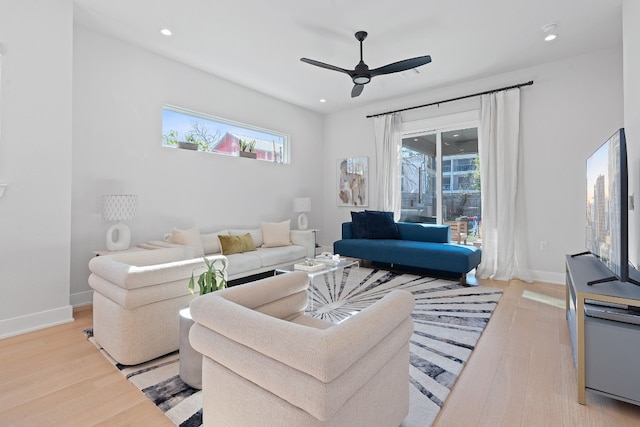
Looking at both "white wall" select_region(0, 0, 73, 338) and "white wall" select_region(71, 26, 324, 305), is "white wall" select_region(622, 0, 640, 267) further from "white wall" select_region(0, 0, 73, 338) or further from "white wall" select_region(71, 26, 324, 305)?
"white wall" select_region(0, 0, 73, 338)

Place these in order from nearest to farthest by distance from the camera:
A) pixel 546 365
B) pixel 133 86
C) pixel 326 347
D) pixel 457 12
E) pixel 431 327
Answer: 1. pixel 326 347
2. pixel 546 365
3. pixel 431 327
4. pixel 457 12
5. pixel 133 86

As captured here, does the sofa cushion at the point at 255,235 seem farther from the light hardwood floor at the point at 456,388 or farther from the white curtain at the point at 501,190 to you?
the white curtain at the point at 501,190

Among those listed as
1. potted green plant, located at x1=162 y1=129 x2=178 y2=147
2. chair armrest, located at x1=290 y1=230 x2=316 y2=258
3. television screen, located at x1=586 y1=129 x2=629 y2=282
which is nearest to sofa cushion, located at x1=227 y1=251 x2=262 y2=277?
chair armrest, located at x1=290 y1=230 x2=316 y2=258

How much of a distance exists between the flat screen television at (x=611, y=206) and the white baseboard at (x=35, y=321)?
4.11 meters

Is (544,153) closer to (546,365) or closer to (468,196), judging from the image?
(468,196)

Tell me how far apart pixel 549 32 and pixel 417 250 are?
286 cm

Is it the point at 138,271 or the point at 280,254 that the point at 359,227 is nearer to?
the point at 280,254

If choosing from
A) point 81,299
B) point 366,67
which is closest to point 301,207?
point 366,67

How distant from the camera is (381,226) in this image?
505 cm

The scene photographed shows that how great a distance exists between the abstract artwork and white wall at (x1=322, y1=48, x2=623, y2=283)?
2.36 meters

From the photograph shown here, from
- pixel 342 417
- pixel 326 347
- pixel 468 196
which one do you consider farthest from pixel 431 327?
pixel 468 196

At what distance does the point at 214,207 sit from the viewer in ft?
14.8

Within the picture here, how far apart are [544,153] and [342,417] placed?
4518mm

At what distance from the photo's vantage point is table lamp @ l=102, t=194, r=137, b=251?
10.4ft
